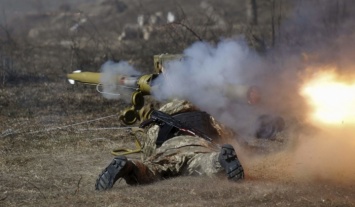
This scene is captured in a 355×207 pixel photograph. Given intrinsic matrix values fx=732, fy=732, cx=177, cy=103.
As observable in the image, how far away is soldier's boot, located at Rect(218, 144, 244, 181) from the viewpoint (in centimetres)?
802

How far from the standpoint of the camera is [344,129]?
9680 millimetres

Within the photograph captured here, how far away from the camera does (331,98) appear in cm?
1009

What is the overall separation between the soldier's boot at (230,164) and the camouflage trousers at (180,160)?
222 mm

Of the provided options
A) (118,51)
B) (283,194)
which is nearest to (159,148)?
(283,194)

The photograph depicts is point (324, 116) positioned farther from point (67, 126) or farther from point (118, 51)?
point (118, 51)

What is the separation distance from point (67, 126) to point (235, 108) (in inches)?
125

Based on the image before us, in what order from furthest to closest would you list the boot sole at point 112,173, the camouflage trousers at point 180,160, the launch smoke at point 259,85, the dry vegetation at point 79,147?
the launch smoke at point 259,85
the camouflage trousers at point 180,160
the boot sole at point 112,173
the dry vegetation at point 79,147

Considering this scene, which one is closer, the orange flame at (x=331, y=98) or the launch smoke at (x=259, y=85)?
the launch smoke at (x=259, y=85)

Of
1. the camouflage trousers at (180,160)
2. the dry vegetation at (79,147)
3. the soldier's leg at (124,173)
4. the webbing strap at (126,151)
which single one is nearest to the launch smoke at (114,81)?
the dry vegetation at (79,147)

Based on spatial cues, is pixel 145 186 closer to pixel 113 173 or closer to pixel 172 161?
pixel 113 173

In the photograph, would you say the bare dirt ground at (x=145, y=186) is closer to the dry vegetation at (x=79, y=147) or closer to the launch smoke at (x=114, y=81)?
the dry vegetation at (x=79, y=147)

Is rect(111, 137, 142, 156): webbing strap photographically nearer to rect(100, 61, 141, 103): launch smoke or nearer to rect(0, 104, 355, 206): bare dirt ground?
→ rect(0, 104, 355, 206): bare dirt ground

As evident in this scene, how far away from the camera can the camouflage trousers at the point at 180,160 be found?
8.34m

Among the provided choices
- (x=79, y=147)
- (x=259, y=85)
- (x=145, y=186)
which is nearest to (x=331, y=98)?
(x=259, y=85)
